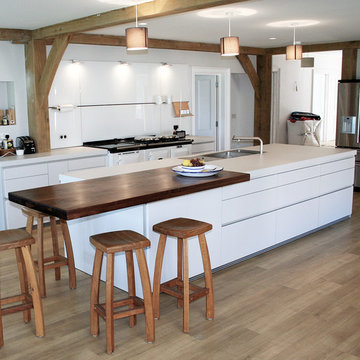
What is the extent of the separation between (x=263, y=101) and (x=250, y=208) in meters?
5.60

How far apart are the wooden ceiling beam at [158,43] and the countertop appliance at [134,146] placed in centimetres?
138

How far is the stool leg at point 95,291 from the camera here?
10.1 ft

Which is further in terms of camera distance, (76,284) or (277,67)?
(277,67)

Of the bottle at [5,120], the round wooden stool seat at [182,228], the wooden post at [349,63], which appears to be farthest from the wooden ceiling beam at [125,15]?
the wooden post at [349,63]

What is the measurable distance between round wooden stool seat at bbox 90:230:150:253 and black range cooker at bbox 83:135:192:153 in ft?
11.3

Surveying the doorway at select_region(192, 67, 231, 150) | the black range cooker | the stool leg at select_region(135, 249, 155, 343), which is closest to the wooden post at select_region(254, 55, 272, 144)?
the doorway at select_region(192, 67, 231, 150)

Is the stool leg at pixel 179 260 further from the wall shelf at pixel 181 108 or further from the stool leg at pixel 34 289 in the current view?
the wall shelf at pixel 181 108

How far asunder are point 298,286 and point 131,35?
99.9 inches

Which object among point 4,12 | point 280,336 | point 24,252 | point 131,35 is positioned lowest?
point 280,336

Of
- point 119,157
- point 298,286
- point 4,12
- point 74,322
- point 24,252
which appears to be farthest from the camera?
point 119,157

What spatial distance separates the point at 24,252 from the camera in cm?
304

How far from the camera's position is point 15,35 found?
5.90 m

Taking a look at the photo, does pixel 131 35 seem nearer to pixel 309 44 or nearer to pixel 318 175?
pixel 318 175

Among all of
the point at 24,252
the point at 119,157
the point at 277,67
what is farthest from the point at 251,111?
the point at 24,252
